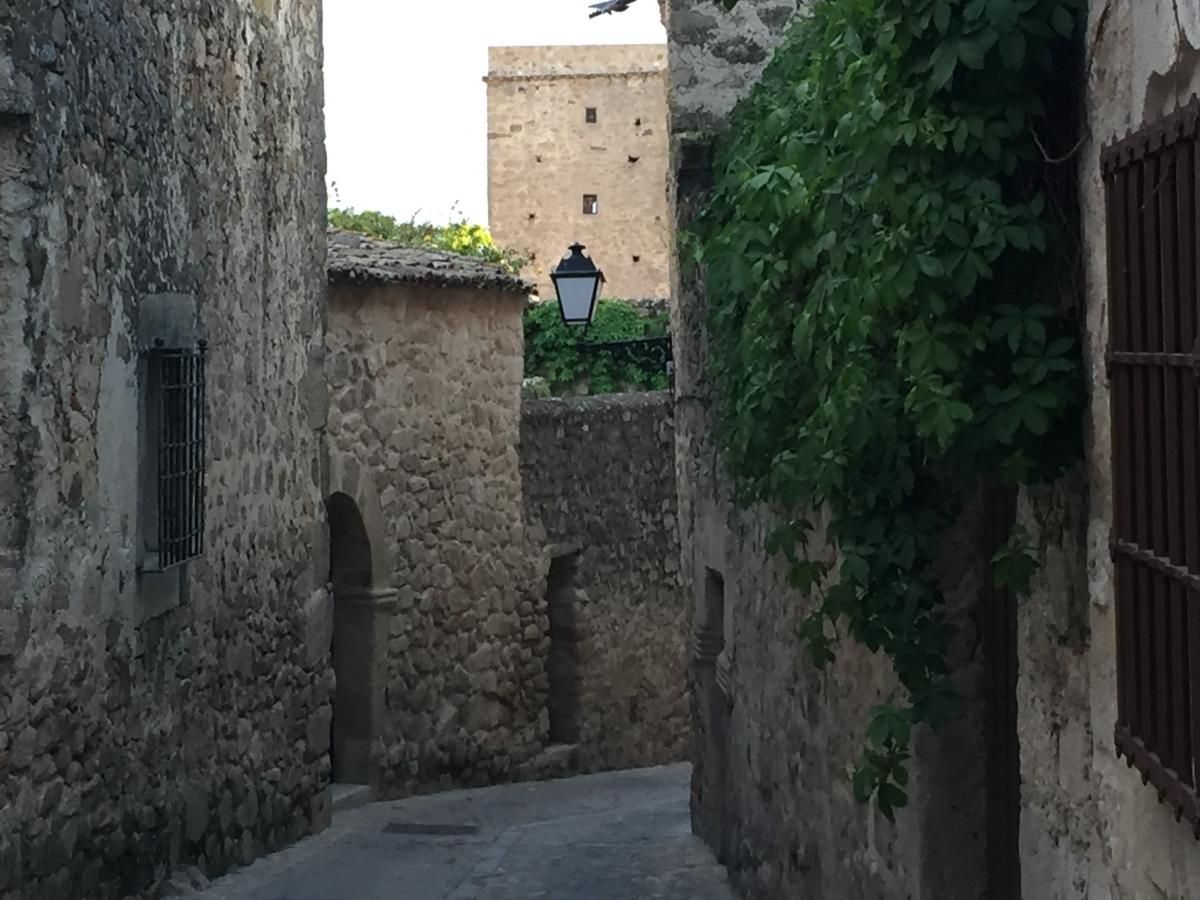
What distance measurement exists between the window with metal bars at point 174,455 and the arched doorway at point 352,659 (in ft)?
14.0

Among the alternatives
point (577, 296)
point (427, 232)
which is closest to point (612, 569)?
point (577, 296)

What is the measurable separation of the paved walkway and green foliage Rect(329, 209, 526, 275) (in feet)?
34.0

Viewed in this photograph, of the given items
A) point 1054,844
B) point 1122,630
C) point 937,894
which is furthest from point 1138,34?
point 937,894

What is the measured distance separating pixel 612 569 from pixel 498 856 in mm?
5783

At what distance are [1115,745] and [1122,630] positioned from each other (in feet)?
0.76

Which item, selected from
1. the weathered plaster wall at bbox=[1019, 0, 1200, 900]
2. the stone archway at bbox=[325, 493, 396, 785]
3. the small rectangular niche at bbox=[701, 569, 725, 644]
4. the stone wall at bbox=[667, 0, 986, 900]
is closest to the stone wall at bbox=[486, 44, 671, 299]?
the stone archway at bbox=[325, 493, 396, 785]

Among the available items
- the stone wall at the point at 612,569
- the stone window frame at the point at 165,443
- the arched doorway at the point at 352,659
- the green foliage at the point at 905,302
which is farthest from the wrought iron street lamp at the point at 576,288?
the green foliage at the point at 905,302

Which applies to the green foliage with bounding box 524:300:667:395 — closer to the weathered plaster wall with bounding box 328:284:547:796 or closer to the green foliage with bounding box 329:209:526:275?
the weathered plaster wall with bounding box 328:284:547:796

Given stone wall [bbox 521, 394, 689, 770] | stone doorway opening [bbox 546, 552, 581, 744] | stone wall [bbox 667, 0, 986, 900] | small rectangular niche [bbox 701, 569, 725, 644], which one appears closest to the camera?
stone wall [bbox 667, 0, 986, 900]

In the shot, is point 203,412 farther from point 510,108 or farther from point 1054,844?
point 510,108

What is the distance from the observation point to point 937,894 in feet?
16.2

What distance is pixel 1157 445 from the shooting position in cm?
310

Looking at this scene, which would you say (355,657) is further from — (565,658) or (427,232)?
(427,232)

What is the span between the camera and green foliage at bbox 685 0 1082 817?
12.6ft
